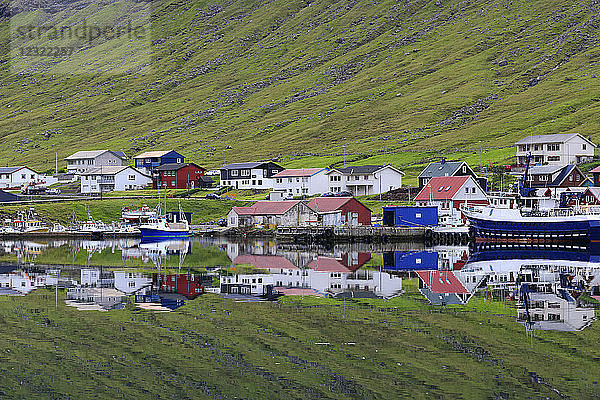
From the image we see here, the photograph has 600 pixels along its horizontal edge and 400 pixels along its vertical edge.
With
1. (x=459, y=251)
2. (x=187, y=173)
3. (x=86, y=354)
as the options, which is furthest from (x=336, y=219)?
(x=86, y=354)

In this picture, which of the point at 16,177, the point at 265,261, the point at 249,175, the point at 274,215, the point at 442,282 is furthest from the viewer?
the point at 16,177

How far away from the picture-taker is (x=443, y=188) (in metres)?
114

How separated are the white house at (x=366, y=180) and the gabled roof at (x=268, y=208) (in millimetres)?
30436

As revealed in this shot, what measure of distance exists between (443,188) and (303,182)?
123ft

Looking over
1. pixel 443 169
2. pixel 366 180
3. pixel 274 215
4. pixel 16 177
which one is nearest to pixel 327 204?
pixel 274 215

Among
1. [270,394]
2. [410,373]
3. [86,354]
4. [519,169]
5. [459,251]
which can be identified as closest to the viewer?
[270,394]

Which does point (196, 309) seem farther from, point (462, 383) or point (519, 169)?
point (519, 169)

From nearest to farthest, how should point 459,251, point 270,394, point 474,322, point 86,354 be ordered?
point 270,394 < point 86,354 < point 474,322 < point 459,251

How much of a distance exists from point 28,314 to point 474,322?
803 inches

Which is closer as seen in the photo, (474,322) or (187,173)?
(474,322)

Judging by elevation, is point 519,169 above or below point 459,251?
above

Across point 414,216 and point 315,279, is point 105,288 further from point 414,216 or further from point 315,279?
point 414,216

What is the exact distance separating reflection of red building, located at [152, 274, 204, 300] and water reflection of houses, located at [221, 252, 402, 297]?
63.5 inches

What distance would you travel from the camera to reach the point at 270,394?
87.7ft
